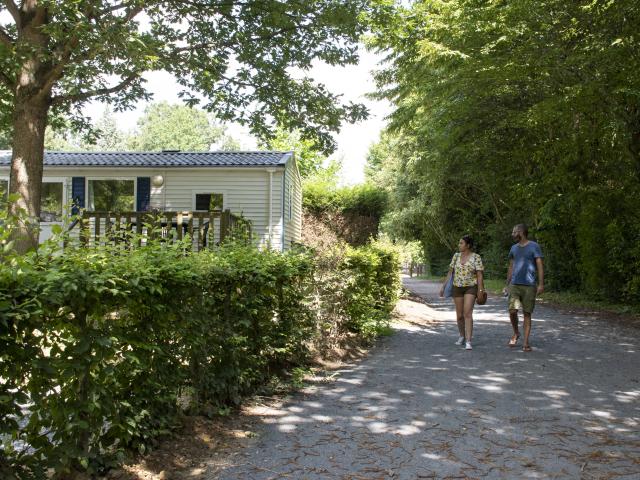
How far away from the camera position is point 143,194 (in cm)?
1934

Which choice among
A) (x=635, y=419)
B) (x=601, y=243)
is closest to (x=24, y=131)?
(x=635, y=419)

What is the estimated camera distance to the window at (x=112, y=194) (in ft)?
63.8

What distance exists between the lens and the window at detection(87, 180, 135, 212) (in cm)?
1945

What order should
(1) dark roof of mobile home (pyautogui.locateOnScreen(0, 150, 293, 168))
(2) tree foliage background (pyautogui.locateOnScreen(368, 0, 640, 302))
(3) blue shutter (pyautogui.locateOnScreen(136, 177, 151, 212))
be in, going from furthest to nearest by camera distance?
(3) blue shutter (pyautogui.locateOnScreen(136, 177, 151, 212))
(1) dark roof of mobile home (pyautogui.locateOnScreen(0, 150, 293, 168))
(2) tree foliage background (pyautogui.locateOnScreen(368, 0, 640, 302))

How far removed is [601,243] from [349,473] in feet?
50.4

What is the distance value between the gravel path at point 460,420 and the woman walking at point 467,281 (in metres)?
0.56

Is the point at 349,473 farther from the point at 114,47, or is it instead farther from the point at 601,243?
the point at 601,243

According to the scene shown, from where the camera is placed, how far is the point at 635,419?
513cm

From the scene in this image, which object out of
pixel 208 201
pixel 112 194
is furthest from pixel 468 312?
pixel 112 194

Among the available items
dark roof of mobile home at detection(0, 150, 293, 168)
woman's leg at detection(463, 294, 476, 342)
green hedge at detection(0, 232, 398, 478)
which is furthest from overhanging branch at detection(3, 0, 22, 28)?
woman's leg at detection(463, 294, 476, 342)

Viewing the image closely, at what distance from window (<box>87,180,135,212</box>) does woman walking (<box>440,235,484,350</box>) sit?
1319 cm

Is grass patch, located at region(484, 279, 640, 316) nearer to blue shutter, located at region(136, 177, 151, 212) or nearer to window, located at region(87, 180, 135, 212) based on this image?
blue shutter, located at region(136, 177, 151, 212)

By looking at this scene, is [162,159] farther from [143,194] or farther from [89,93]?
[89,93]

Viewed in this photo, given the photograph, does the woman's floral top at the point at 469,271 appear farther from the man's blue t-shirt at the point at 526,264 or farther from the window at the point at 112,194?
the window at the point at 112,194
